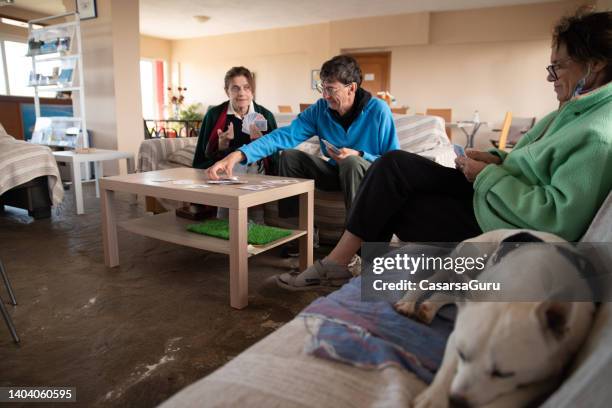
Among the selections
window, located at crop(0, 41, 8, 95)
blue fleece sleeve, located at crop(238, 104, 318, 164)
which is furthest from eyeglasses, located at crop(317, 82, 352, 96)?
window, located at crop(0, 41, 8, 95)

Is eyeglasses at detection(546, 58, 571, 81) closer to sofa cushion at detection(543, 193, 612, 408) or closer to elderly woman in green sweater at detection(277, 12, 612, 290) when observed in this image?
elderly woman in green sweater at detection(277, 12, 612, 290)

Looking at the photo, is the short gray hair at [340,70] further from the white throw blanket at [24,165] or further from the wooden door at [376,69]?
the wooden door at [376,69]

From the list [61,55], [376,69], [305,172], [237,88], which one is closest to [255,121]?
[237,88]

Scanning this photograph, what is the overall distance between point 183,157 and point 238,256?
1.51 m

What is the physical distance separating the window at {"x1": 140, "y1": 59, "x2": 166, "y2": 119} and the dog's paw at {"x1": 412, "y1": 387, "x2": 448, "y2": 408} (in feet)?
33.1

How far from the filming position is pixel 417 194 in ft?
4.14

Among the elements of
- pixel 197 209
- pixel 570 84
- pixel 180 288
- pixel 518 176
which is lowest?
pixel 180 288

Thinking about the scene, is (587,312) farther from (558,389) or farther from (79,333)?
(79,333)

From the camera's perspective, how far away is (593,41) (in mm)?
951

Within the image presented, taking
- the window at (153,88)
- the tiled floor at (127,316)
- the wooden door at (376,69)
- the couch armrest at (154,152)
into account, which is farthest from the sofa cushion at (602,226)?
the window at (153,88)

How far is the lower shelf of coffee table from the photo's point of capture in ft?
5.35

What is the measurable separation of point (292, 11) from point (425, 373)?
7.20m

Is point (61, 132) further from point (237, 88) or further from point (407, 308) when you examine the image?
point (407, 308)

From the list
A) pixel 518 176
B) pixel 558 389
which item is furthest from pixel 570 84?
pixel 558 389
